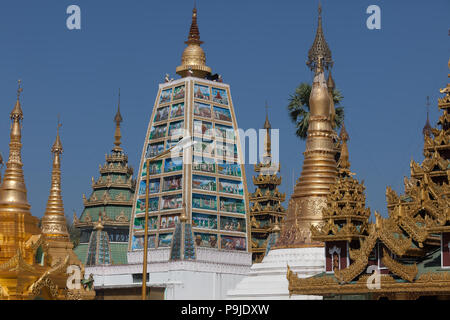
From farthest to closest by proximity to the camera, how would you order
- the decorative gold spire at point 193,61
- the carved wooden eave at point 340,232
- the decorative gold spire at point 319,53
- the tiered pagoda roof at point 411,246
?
the decorative gold spire at point 193,61
the decorative gold spire at point 319,53
the carved wooden eave at point 340,232
the tiered pagoda roof at point 411,246

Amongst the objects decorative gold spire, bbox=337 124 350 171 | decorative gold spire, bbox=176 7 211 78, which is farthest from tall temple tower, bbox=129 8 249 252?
decorative gold spire, bbox=337 124 350 171

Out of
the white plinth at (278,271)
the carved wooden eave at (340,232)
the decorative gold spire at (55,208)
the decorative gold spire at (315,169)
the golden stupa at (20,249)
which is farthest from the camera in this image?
the decorative gold spire at (55,208)

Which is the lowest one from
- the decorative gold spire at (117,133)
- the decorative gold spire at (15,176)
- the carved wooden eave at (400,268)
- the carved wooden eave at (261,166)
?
the carved wooden eave at (400,268)

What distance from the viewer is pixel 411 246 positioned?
4625 cm

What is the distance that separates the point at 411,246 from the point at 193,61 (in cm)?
4188

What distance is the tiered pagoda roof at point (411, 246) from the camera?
44.6 m

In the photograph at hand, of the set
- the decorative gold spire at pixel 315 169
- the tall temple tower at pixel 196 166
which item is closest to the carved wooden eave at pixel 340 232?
the decorative gold spire at pixel 315 169

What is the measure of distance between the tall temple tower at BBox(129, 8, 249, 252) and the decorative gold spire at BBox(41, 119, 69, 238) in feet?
22.0

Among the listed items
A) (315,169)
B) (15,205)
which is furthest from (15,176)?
(315,169)

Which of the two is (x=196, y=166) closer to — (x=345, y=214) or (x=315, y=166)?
(x=315, y=166)

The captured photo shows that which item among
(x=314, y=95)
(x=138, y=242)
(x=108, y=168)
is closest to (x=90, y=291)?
(x=138, y=242)

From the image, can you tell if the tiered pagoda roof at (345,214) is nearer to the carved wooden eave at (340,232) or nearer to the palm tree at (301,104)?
the carved wooden eave at (340,232)

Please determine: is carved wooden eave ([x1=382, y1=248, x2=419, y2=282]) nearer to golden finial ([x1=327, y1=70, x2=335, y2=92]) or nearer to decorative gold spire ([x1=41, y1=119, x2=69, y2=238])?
golden finial ([x1=327, y1=70, x2=335, y2=92])

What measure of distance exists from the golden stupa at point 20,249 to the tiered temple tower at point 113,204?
83.7 ft
